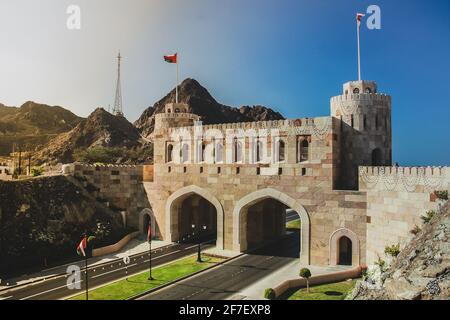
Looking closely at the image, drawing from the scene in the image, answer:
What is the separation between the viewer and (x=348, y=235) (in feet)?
106

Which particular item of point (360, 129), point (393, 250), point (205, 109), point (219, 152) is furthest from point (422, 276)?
point (205, 109)

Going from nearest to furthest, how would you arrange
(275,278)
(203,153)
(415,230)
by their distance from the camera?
(415,230)
(275,278)
(203,153)

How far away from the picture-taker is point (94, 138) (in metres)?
113

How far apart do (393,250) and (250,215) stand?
55.3 feet

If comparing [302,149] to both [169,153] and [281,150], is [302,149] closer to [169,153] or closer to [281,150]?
[281,150]

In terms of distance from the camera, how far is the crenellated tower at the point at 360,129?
112ft

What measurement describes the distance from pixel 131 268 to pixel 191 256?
6.44m

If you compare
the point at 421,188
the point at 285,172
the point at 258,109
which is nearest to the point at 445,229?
the point at 421,188

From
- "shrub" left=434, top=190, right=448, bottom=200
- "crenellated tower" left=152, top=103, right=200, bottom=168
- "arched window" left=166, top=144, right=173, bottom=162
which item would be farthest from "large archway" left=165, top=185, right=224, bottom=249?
"shrub" left=434, top=190, right=448, bottom=200

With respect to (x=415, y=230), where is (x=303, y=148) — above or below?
above

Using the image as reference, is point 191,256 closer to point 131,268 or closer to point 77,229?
point 131,268

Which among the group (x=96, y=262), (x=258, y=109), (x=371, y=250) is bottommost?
(x=96, y=262)

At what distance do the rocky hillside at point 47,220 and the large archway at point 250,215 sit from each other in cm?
1457
